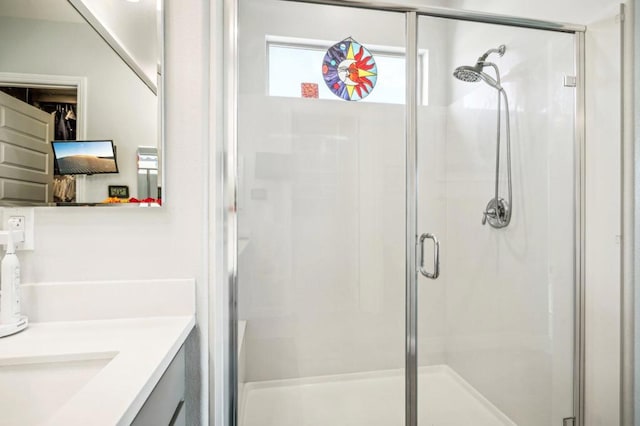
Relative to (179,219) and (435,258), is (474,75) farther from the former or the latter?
(179,219)

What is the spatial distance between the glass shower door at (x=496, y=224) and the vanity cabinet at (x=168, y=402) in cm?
105

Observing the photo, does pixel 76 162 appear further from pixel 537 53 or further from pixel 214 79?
pixel 537 53

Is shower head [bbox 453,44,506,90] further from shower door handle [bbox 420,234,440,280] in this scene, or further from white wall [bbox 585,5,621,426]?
shower door handle [bbox 420,234,440,280]

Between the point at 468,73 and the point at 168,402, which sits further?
the point at 468,73

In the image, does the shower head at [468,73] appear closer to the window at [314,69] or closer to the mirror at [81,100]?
the window at [314,69]

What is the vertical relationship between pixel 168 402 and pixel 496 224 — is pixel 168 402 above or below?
below

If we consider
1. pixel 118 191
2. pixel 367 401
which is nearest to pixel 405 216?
→ pixel 367 401

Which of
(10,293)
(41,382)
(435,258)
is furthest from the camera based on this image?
(435,258)

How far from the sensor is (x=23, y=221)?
3.00 feet

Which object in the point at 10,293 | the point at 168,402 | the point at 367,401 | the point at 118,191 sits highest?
the point at 118,191

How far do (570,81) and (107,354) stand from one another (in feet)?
6.27

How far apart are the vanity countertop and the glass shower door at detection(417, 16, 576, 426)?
1.12 m

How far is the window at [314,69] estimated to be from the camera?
1.41 m

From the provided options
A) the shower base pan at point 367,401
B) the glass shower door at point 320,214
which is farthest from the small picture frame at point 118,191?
the shower base pan at point 367,401
